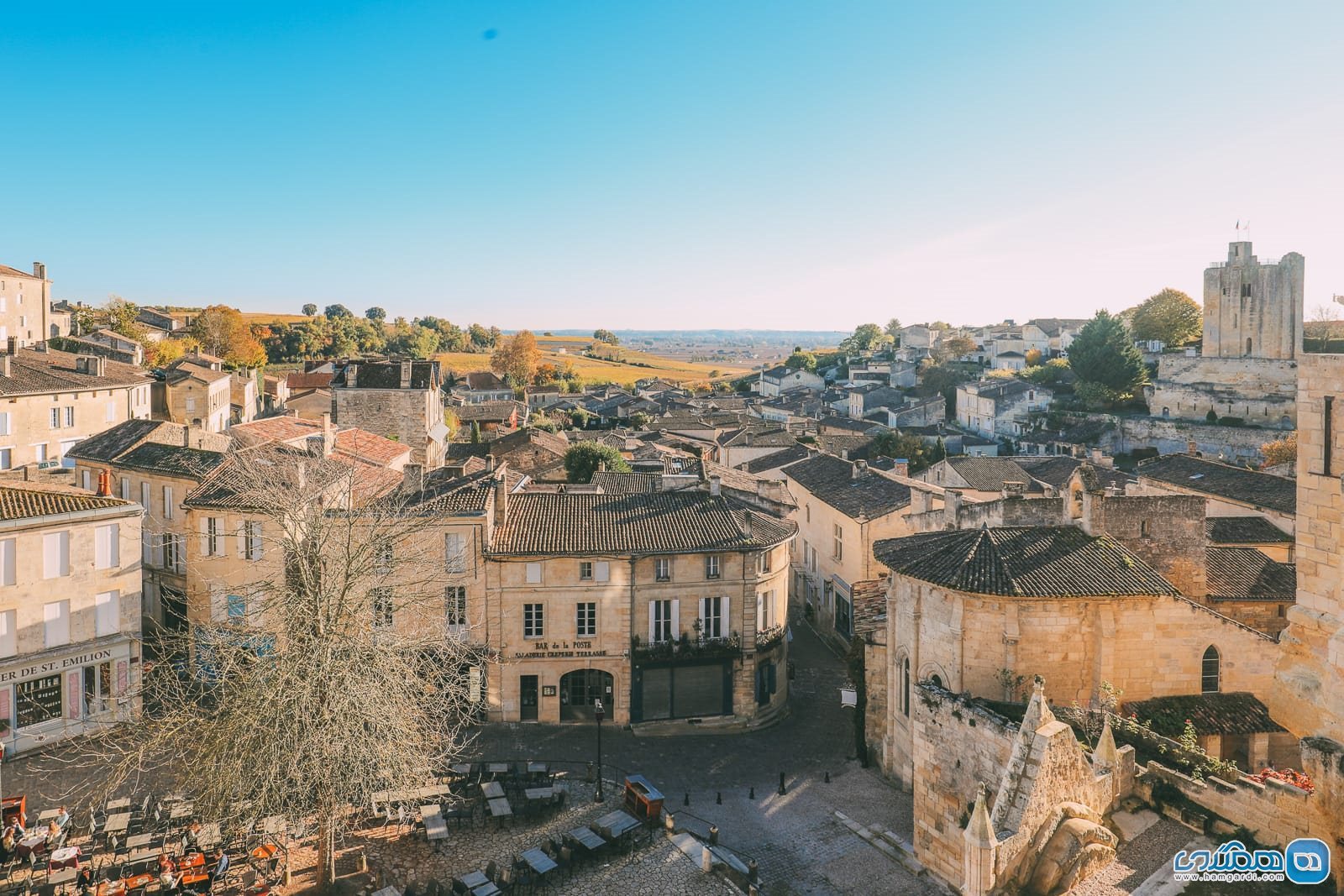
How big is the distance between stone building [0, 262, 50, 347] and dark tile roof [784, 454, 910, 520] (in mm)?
57720

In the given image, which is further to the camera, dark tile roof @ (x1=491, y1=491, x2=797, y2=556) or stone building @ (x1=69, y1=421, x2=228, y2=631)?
stone building @ (x1=69, y1=421, x2=228, y2=631)

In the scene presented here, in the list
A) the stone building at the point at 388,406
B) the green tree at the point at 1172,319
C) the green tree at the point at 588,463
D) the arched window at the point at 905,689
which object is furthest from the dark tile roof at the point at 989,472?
the green tree at the point at 1172,319

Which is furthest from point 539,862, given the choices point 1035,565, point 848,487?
point 848,487

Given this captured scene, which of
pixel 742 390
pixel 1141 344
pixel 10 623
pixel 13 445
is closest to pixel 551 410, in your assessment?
pixel 742 390

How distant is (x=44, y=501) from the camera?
27.0 meters

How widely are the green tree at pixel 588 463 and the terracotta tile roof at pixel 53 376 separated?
1044 inches

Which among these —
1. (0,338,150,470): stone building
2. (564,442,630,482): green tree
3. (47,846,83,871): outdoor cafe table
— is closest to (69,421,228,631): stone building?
(0,338,150,470): stone building

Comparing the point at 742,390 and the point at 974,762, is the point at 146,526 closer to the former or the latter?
the point at 974,762

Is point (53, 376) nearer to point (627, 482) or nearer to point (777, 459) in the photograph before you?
point (627, 482)

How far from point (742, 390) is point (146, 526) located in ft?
403

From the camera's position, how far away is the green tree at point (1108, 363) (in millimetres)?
88750

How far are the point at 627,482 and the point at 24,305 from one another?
178ft

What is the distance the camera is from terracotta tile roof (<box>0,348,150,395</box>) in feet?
153

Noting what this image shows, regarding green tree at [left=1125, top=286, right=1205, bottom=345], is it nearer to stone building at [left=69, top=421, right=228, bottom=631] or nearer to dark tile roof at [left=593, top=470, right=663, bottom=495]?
dark tile roof at [left=593, top=470, right=663, bottom=495]
